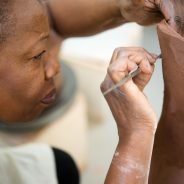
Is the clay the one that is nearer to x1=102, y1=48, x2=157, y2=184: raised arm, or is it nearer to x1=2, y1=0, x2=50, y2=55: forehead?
x1=102, y1=48, x2=157, y2=184: raised arm

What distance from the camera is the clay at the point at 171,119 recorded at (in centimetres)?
81

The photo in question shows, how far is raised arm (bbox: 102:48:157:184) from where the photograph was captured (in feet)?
2.69

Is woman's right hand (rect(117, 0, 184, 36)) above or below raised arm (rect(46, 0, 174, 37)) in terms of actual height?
above

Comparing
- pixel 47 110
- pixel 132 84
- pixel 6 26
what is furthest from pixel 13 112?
pixel 47 110

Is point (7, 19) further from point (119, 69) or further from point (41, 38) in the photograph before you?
point (119, 69)

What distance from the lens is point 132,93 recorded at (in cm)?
83

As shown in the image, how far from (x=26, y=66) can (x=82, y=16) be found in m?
0.28

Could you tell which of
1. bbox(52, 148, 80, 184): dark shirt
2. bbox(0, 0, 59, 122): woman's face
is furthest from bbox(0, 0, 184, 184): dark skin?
bbox(52, 148, 80, 184): dark shirt

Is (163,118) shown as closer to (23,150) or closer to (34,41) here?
(34,41)

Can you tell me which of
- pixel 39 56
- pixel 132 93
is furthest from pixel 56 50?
pixel 132 93

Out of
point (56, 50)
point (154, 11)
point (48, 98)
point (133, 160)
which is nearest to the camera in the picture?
point (133, 160)

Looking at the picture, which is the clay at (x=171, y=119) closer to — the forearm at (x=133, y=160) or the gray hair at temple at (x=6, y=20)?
the forearm at (x=133, y=160)

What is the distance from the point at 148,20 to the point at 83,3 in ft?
0.84

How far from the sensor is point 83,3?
1.16 m
